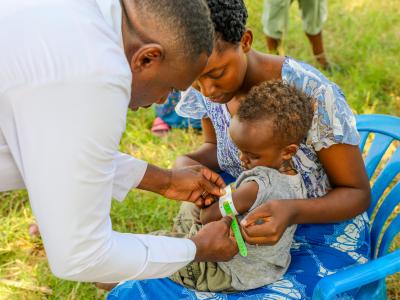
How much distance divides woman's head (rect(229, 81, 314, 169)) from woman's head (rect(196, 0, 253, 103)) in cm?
8

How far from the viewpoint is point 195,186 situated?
199 cm

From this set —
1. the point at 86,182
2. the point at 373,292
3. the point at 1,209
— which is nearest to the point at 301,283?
the point at 373,292

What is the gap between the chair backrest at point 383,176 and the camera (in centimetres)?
204

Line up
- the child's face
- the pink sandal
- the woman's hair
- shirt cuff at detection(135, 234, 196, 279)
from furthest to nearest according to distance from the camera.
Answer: the pink sandal → the child's face → the woman's hair → shirt cuff at detection(135, 234, 196, 279)

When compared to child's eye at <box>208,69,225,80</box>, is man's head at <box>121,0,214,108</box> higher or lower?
higher

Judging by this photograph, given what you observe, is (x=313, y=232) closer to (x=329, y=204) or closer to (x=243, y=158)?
(x=329, y=204)

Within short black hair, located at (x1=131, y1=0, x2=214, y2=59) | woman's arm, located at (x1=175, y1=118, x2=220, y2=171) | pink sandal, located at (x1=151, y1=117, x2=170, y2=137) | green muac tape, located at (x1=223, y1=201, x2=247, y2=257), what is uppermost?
short black hair, located at (x1=131, y1=0, x2=214, y2=59)

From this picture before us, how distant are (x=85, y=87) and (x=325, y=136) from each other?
0.89 metres

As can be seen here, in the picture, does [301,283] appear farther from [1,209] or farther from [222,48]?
[1,209]

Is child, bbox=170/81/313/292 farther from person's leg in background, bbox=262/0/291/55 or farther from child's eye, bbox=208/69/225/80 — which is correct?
person's leg in background, bbox=262/0/291/55

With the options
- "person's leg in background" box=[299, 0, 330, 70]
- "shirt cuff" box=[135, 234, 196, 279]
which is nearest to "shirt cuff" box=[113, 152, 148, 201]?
"shirt cuff" box=[135, 234, 196, 279]

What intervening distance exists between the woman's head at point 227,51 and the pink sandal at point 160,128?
1.75 meters

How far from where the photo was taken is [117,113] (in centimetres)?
122

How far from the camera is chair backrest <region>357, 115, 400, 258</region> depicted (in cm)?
204
